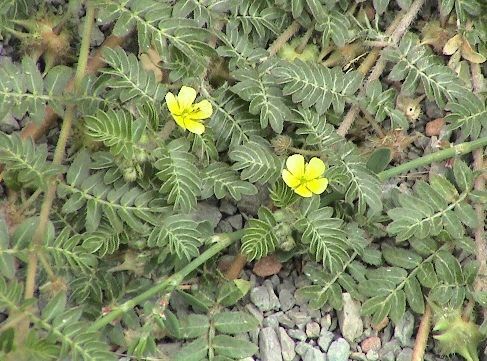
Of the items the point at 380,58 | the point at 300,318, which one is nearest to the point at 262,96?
the point at 380,58

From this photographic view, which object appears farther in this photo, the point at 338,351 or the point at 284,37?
the point at 284,37

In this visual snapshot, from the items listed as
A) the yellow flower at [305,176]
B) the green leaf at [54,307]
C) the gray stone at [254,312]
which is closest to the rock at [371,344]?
the gray stone at [254,312]

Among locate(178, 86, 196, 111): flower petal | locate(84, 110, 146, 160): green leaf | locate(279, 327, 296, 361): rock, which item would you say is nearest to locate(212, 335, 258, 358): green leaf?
locate(279, 327, 296, 361): rock

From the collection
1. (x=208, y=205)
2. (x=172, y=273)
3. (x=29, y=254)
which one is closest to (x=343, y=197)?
(x=208, y=205)

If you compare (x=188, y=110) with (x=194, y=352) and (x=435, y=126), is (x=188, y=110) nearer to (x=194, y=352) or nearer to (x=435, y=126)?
(x=194, y=352)

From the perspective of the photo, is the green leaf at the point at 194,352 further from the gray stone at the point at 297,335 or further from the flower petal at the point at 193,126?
the flower petal at the point at 193,126

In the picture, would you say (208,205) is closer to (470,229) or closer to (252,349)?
(252,349)

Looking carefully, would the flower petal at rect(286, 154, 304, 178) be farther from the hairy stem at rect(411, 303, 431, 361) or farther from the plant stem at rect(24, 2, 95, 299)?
the plant stem at rect(24, 2, 95, 299)
